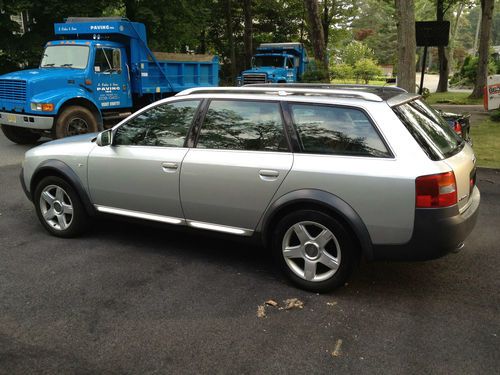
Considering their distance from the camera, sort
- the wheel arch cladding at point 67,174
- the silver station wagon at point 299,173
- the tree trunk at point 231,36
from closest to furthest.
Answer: the silver station wagon at point 299,173 < the wheel arch cladding at point 67,174 < the tree trunk at point 231,36

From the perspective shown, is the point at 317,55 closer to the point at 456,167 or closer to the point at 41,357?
the point at 456,167

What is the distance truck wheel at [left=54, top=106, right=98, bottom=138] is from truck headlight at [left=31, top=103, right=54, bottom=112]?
0.97 feet

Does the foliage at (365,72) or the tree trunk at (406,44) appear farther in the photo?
the foliage at (365,72)

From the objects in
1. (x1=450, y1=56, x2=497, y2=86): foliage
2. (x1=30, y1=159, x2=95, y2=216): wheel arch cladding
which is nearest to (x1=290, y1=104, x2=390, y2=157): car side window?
(x1=30, y1=159, x2=95, y2=216): wheel arch cladding

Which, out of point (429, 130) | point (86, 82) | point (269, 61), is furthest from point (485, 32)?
point (429, 130)

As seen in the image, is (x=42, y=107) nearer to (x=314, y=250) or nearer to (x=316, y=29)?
(x=314, y=250)

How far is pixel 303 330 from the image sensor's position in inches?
130

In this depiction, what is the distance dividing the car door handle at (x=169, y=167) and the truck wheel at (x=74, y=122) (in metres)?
6.77

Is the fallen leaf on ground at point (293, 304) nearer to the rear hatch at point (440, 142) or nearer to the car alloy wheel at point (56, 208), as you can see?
the rear hatch at point (440, 142)

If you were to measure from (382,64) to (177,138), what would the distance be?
8299 centimetres

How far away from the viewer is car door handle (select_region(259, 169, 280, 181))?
3789 millimetres

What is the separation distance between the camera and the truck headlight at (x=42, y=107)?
393 inches

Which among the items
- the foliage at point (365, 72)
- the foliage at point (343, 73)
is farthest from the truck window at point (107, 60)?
the foliage at point (365, 72)

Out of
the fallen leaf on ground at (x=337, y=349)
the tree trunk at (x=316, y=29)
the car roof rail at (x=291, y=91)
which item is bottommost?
the fallen leaf on ground at (x=337, y=349)
